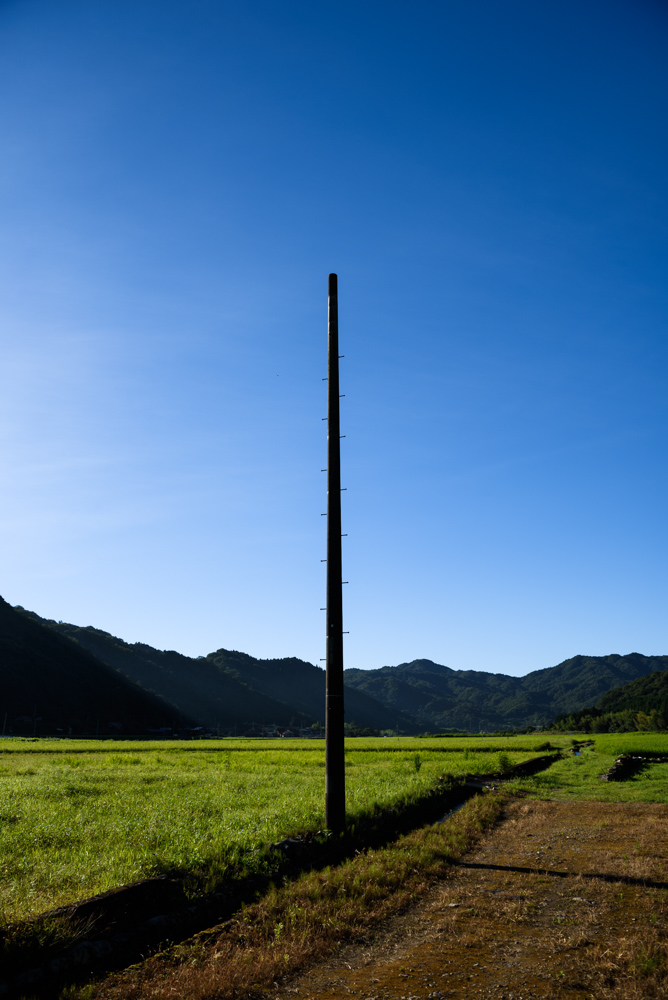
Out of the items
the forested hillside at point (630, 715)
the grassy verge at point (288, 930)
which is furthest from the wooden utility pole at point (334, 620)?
the forested hillside at point (630, 715)

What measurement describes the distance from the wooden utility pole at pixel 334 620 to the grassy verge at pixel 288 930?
1536 millimetres

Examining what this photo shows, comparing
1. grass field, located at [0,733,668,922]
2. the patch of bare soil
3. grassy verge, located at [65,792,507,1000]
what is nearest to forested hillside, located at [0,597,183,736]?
grass field, located at [0,733,668,922]

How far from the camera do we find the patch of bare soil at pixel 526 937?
630 cm

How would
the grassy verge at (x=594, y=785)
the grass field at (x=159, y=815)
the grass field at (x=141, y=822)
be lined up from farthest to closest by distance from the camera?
the grassy verge at (x=594, y=785)
the grass field at (x=159, y=815)
the grass field at (x=141, y=822)

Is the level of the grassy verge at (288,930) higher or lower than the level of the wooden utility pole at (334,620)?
lower

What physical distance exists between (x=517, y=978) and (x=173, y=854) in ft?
19.4

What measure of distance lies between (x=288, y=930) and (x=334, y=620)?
6868 mm

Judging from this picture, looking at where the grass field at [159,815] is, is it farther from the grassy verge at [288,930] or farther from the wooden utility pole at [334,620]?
the grassy verge at [288,930]

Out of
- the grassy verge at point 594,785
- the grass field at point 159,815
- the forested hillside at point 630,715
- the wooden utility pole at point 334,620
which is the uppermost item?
the wooden utility pole at point 334,620

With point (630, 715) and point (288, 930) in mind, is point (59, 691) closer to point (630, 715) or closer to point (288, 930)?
point (630, 715)

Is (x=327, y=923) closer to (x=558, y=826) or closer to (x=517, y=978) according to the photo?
(x=517, y=978)

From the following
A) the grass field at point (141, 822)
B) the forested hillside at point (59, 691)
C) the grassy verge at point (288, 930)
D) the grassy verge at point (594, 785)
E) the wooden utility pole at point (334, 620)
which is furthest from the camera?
the forested hillside at point (59, 691)

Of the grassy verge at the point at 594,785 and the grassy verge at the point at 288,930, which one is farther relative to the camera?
the grassy verge at the point at 594,785

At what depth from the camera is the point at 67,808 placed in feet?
49.5
